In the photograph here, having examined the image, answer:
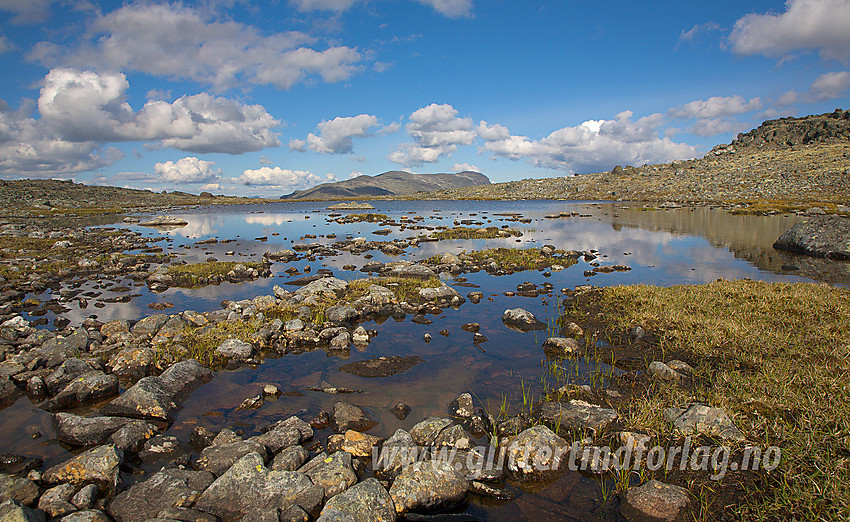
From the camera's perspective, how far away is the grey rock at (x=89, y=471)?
721 cm

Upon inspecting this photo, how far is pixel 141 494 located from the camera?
6.84 meters

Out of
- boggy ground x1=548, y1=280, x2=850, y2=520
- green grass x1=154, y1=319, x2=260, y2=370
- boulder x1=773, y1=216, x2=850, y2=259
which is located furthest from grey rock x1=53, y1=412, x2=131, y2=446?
boulder x1=773, y1=216, x2=850, y2=259

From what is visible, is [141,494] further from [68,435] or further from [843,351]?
[843,351]

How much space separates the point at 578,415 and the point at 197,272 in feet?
82.2

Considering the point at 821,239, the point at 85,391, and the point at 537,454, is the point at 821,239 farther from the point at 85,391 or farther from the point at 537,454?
the point at 85,391

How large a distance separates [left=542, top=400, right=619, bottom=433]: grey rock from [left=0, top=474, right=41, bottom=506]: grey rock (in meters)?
9.74

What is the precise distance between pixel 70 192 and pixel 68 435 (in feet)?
641

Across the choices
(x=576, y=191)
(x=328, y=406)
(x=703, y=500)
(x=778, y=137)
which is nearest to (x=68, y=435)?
(x=328, y=406)

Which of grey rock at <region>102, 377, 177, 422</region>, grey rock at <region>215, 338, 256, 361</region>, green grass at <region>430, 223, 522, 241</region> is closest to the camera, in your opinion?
grey rock at <region>102, 377, 177, 422</region>

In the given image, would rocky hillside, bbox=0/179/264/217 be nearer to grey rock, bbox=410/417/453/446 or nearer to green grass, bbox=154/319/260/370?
green grass, bbox=154/319/260/370

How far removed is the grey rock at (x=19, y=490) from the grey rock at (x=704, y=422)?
39.5ft

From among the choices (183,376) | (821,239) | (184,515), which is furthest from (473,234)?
(184,515)

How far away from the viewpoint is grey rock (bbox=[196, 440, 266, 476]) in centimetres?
771

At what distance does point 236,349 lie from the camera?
13.2 metres
